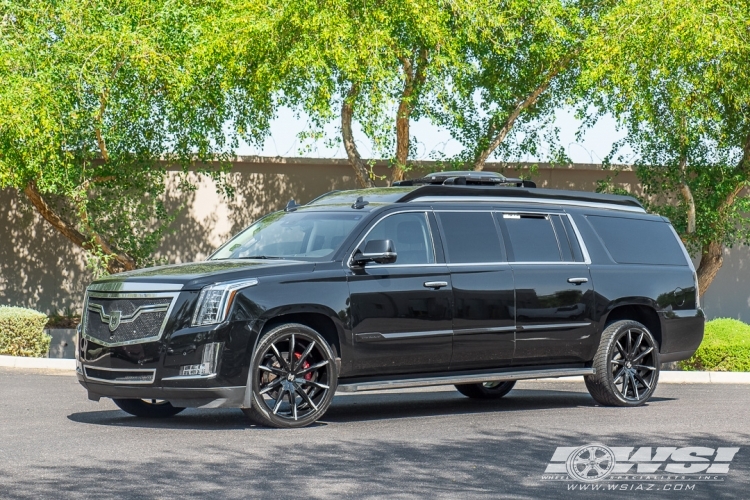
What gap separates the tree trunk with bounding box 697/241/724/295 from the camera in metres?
23.4

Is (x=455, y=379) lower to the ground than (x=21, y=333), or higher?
higher

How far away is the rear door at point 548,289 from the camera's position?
11.9 meters

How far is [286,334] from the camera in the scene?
33.9 ft

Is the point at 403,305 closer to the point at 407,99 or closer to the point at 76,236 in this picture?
the point at 407,99

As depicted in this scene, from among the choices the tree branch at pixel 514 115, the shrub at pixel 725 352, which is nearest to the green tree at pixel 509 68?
the tree branch at pixel 514 115

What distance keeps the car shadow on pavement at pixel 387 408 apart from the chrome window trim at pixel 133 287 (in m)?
1.18

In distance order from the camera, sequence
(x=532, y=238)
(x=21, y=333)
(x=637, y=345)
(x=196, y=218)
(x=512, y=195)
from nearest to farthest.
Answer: (x=532, y=238) → (x=512, y=195) → (x=637, y=345) → (x=21, y=333) → (x=196, y=218)

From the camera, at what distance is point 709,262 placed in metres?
23.6

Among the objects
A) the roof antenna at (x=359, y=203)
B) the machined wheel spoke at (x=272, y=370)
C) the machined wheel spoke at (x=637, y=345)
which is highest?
the roof antenna at (x=359, y=203)

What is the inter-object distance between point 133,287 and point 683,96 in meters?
12.0

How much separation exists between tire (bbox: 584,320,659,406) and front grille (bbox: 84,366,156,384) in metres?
4.73

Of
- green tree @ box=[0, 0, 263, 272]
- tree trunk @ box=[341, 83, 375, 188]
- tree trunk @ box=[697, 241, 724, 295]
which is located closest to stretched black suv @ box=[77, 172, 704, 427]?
green tree @ box=[0, 0, 263, 272]

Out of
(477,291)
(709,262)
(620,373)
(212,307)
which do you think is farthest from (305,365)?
(709,262)

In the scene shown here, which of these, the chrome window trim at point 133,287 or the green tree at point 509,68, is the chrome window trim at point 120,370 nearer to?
the chrome window trim at point 133,287
